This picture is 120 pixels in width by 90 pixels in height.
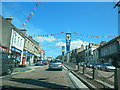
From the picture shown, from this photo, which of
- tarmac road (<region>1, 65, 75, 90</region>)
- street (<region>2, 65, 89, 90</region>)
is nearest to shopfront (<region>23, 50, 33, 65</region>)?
street (<region>2, 65, 89, 90</region>)

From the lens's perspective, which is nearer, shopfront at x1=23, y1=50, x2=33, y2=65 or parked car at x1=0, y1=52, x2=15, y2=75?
parked car at x1=0, y1=52, x2=15, y2=75

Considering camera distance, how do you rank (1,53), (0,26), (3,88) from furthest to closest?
1. (0,26)
2. (1,53)
3. (3,88)

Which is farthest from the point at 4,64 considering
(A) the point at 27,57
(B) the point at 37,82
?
(A) the point at 27,57

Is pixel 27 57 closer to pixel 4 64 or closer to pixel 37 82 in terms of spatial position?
pixel 4 64

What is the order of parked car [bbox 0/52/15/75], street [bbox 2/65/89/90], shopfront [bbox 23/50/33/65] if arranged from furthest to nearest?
shopfront [bbox 23/50/33/65]
parked car [bbox 0/52/15/75]
street [bbox 2/65/89/90]

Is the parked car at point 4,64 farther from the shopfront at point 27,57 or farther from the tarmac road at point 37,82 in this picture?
the shopfront at point 27,57

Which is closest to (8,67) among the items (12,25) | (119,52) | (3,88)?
(3,88)

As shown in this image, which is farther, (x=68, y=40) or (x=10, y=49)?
(x=68, y=40)

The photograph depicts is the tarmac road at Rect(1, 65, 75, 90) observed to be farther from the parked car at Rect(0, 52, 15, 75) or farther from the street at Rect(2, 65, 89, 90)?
the parked car at Rect(0, 52, 15, 75)

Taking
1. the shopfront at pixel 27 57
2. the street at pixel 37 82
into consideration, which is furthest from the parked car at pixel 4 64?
the shopfront at pixel 27 57

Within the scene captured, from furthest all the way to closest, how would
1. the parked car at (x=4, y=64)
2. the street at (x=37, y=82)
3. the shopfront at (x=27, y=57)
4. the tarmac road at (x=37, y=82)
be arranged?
the shopfront at (x=27, y=57) → the parked car at (x=4, y=64) → the street at (x=37, y=82) → the tarmac road at (x=37, y=82)

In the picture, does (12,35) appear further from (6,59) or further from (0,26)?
(6,59)

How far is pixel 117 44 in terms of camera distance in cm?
3341

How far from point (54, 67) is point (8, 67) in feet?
23.4
